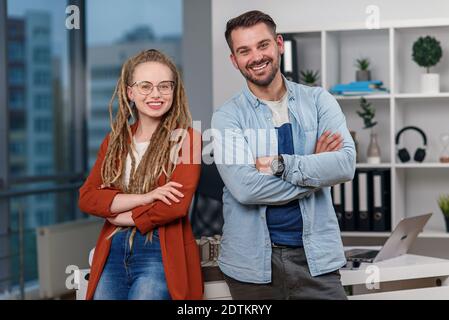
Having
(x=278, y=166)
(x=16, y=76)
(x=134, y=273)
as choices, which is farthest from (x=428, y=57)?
(x=16, y=76)

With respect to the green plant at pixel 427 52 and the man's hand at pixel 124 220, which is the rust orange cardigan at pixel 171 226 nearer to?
the man's hand at pixel 124 220

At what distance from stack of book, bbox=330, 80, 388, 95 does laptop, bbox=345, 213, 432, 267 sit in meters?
0.98

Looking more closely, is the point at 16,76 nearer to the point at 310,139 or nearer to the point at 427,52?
the point at 427,52

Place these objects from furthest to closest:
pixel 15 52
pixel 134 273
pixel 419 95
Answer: pixel 15 52
pixel 419 95
pixel 134 273

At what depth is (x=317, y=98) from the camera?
1.94 m

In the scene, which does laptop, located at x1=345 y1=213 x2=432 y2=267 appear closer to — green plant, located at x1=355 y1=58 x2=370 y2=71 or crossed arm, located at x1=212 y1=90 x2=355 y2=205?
crossed arm, located at x1=212 y1=90 x2=355 y2=205

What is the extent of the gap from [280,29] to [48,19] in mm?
1887

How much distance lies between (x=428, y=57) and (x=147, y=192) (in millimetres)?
2003

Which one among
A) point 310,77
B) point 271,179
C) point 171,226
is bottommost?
point 171,226

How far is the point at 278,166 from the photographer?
1.84 meters

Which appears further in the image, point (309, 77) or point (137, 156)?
point (309, 77)

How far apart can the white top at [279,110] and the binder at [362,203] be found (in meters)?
1.61

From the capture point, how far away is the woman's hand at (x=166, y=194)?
5.84ft
